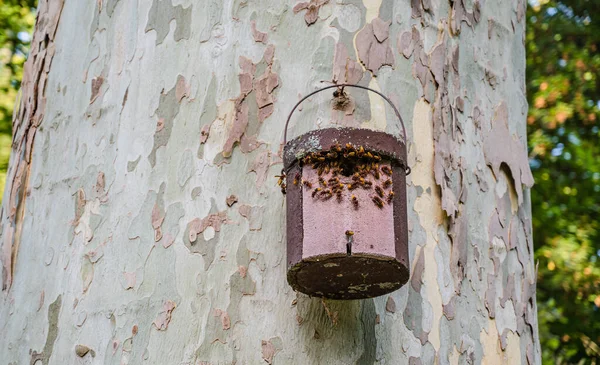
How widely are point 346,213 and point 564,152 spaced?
530cm

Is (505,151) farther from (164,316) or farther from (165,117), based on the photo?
(164,316)

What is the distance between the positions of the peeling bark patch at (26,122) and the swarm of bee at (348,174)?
1.38m

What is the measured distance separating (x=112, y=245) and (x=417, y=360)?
984mm

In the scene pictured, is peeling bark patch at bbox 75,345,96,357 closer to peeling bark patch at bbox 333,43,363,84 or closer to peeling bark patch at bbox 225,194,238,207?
peeling bark patch at bbox 225,194,238,207

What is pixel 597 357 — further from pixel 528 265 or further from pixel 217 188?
pixel 217 188

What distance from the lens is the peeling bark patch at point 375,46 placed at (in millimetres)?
2795

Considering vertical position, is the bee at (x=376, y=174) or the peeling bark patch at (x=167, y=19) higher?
the peeling bark patch at (x=167, y=19)

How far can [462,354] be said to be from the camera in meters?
2.70

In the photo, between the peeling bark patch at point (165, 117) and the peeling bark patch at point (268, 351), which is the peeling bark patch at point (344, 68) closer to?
the peeling bark patch at point (165, 117)

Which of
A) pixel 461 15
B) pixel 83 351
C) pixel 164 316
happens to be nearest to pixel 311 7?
pixel 461 15

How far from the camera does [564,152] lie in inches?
280

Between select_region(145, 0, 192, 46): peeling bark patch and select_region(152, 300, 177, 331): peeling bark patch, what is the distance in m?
0.91

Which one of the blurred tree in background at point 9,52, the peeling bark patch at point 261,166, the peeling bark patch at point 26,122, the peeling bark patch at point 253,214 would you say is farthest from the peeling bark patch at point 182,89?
the blurred tree in background at point 9,52

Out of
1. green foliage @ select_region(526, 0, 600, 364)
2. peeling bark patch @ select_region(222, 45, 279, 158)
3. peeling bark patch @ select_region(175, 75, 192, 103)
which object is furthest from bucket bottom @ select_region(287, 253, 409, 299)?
green foliage @ select_region(526, 0, 600, 364)
